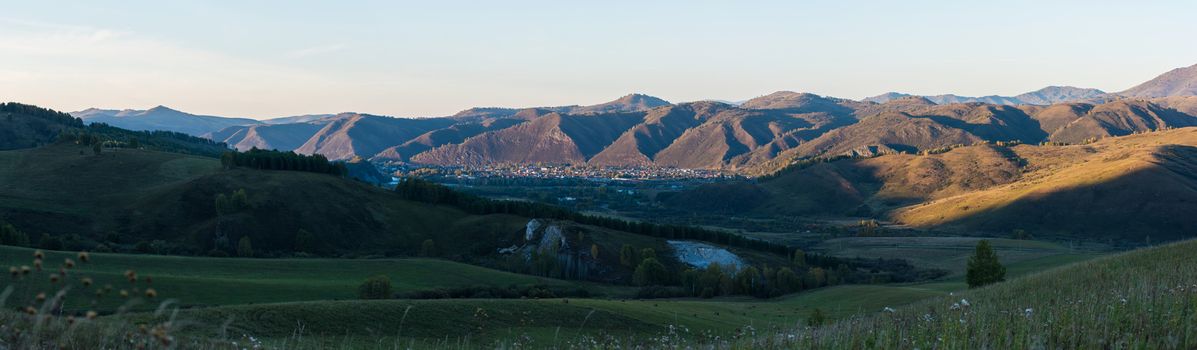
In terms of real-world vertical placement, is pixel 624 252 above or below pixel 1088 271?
below

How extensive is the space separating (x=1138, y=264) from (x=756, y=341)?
103 ft

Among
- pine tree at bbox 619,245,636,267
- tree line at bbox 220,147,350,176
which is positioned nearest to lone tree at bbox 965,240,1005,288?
pine tree at bbox 619,245,636,267

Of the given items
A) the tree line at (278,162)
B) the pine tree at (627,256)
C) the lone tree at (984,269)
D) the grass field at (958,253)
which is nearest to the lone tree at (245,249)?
the tree line at (278,162)

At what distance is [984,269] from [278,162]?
504ft

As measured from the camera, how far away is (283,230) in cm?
14825

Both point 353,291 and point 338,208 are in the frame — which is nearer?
point 353,291

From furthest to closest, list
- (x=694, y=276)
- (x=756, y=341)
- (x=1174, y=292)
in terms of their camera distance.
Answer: (x=694, y=276) < (x=1174, y=292) < (x=756, y=341)

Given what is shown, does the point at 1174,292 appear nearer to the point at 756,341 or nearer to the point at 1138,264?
the point at 756,341

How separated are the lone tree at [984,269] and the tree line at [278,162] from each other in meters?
149

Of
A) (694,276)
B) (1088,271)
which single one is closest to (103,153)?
(694,276)

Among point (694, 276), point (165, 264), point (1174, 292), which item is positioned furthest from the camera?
point (694, 276)

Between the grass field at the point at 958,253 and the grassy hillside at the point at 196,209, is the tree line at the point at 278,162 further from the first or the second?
the grass field at the point at 958,253

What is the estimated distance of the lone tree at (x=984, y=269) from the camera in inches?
3388

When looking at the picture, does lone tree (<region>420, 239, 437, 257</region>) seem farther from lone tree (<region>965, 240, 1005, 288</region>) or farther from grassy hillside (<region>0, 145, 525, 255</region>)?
lone tree (<region>965, 240, 1005, 288</region>)
